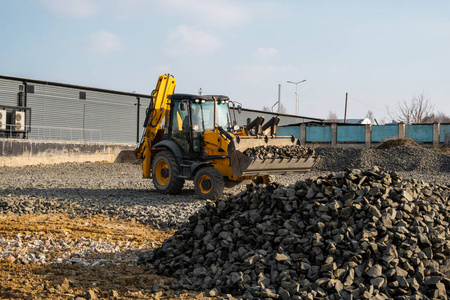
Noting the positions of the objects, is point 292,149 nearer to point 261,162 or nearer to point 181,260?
point 261,162

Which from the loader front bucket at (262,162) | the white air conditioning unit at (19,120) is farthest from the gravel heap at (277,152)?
the white air conditioning unit at (19,120)

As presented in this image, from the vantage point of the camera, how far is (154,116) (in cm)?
1350

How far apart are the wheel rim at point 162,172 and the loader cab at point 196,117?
0.91 meters

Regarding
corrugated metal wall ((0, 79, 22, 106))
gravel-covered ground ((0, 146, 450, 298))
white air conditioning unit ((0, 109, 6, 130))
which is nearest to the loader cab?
gravel-covered ground ((0, 146, 450, 298))

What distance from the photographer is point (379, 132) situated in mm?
33469

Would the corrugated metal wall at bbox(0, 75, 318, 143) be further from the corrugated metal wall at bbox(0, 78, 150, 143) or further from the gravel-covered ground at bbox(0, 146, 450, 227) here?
the gravel-covered ground at bbox(0, 146, 450, 227)

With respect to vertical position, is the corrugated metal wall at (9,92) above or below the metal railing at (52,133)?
above

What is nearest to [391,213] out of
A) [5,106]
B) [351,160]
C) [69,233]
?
[69,233]

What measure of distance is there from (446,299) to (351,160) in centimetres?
2028

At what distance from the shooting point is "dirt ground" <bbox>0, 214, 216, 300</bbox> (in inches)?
192

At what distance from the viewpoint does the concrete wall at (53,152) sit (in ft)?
74.0

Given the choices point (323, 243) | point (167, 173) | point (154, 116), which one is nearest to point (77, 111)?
point (154, 116)

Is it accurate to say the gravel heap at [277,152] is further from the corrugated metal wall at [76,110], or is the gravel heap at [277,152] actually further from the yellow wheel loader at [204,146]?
the corrugated metal wall at [76,110]

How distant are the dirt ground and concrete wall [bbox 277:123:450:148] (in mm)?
26949
